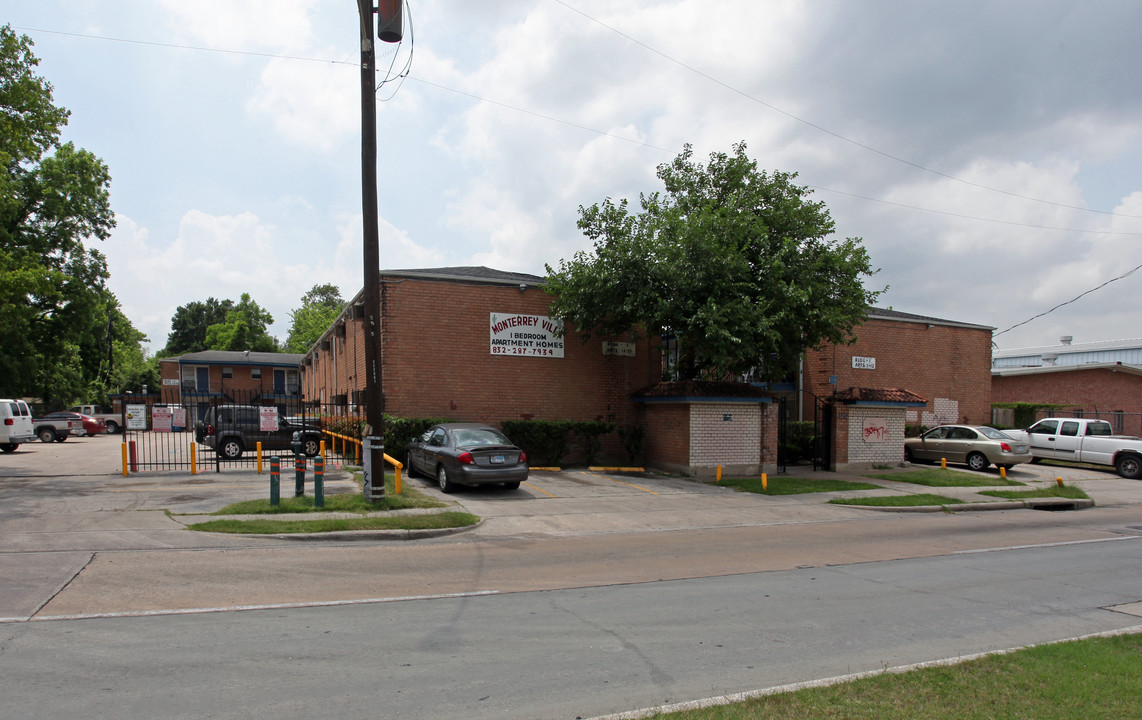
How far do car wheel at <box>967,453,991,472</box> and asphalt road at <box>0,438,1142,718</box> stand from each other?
392 inches

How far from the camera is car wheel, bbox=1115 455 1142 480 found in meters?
21.9

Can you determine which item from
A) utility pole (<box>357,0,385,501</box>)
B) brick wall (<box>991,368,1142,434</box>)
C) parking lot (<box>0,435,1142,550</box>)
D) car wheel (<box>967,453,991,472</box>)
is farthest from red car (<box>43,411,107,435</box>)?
brick wall (<box>991,368,1142,434</box>)

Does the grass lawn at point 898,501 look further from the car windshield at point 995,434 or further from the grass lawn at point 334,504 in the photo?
the grass lawn at point 334,504

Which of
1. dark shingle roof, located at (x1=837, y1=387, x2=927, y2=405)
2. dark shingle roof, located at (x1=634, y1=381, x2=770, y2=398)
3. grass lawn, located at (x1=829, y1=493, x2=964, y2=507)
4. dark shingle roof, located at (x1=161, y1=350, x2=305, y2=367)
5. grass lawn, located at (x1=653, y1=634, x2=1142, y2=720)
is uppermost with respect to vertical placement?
dark shingle roof, located at (x1=161, y1=350, x2=305, y2=367)

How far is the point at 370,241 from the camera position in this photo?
40.0 ft

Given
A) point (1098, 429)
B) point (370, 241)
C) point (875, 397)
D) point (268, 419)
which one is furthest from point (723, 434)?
point (1098, 429)

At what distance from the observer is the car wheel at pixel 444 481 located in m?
14.3

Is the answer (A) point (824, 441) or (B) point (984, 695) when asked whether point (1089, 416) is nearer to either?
(A) point (824, 441)

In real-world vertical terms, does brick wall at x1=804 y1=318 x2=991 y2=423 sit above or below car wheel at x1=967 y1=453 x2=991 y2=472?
above

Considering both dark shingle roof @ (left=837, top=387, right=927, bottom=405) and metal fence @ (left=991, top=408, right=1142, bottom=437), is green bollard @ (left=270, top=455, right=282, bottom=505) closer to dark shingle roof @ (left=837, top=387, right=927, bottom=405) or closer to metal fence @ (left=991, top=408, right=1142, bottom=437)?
dark shingle roof @ (left=837, top=387, right=927, bottom=405)

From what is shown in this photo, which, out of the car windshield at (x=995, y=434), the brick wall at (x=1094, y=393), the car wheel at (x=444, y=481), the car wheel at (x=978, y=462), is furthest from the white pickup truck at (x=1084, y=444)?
the car wheel at (x=444, y=481)

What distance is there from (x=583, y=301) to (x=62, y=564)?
44.2 ft

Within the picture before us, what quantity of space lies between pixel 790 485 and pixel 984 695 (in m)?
13.5

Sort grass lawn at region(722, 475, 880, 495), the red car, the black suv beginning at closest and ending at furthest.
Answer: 1. grass lawn at region(722, 475, 880, 495)
2. the black suv
3. the red car
